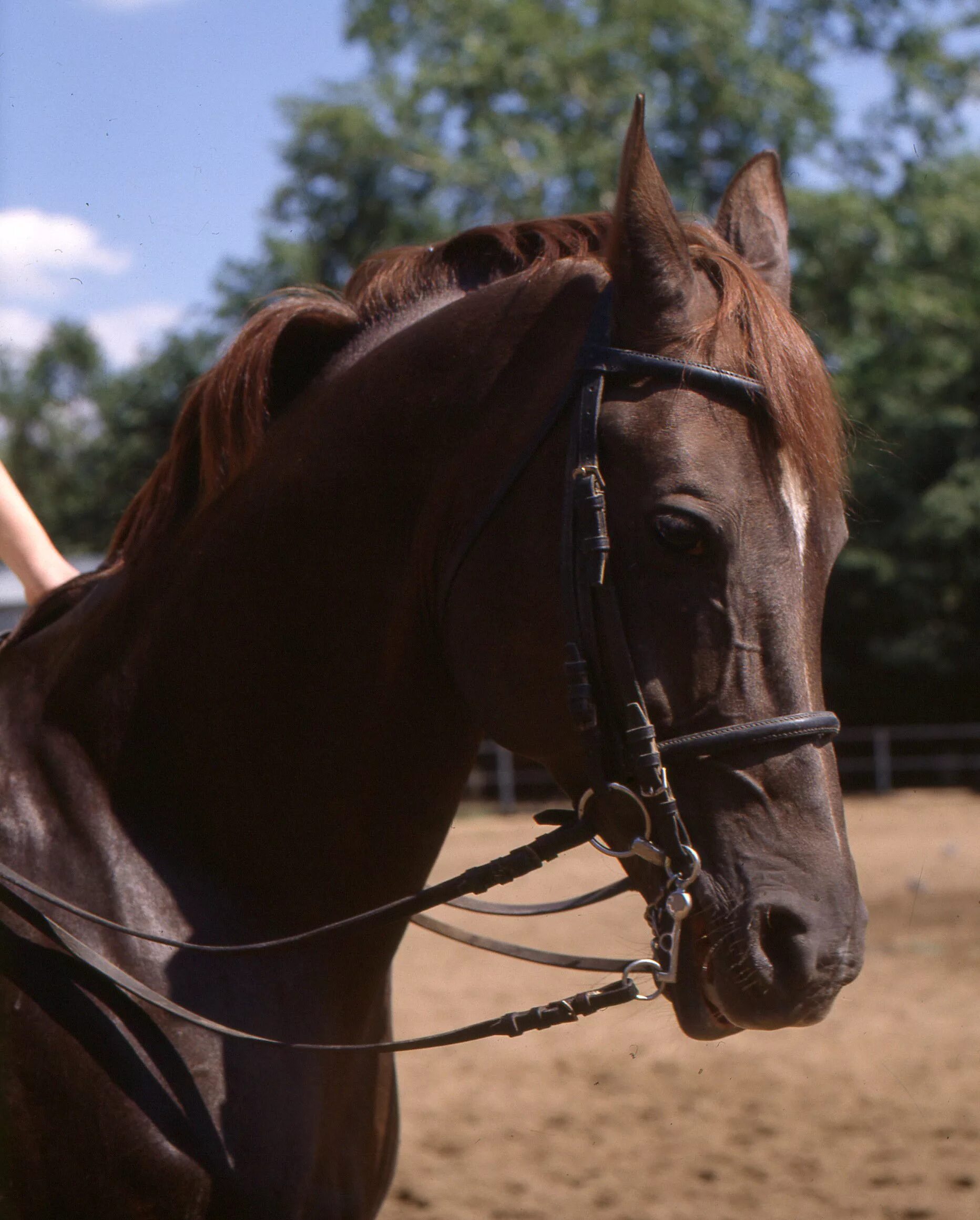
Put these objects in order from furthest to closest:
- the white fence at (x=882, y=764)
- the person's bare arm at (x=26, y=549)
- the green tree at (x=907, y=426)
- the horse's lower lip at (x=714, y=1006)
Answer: the green tree at (x=907, y=426), the white fence at (x=882, y=764), the person's bare arm at (x=26, y=549), the horse's lower lip at (x=714, y=1006)

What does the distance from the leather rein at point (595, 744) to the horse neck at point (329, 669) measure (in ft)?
0.44

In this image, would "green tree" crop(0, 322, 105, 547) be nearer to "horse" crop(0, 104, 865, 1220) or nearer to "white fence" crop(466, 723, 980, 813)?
"white fence" crop(466, 723, 980, 813)

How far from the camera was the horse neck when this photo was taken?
2.11 metres

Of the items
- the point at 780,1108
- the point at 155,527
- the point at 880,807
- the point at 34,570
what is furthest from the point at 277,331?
the point at 880,807

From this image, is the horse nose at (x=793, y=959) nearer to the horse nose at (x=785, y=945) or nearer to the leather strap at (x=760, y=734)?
the horse nose at (x=785, y=945)

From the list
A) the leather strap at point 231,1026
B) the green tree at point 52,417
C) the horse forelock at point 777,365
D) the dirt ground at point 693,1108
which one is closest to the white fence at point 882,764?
the dirt ground at point 693,1108

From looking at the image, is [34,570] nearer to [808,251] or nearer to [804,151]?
[808,251]

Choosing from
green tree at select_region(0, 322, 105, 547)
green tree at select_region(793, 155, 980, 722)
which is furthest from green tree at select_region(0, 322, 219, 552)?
green tree at select_region(793, 155, 980, 722)

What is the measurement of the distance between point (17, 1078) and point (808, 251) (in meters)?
21.6

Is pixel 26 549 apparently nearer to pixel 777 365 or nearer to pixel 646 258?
pixel 646 258

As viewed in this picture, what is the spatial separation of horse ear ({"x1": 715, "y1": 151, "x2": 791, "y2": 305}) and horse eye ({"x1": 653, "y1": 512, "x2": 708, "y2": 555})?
674mm

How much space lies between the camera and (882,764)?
769 inches

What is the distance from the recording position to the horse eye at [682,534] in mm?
1796

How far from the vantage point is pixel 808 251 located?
69.8 ft
